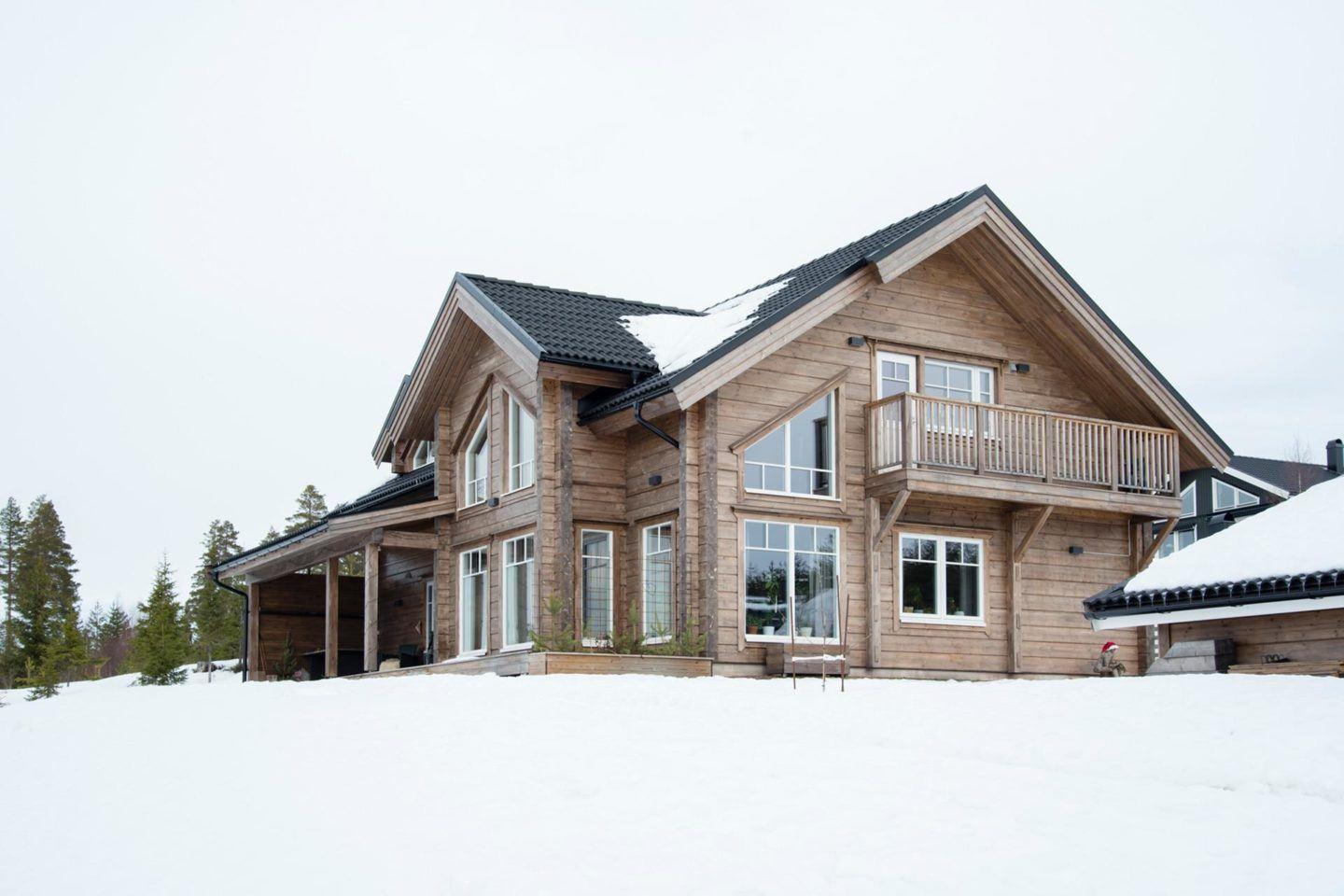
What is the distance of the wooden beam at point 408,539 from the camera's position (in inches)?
987

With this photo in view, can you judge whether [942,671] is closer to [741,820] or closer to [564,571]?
[564,571]

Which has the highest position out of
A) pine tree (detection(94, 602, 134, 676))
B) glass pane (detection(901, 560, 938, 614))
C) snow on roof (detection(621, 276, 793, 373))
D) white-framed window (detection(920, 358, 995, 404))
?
snow on roof (detection(621, 276, 793, 373))

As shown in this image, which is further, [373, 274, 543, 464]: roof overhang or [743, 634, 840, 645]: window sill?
[373, 274, 543, 464]: roof overhang

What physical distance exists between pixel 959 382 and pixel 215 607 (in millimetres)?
32482

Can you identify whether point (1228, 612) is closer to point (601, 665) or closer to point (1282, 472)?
point (601, 665)

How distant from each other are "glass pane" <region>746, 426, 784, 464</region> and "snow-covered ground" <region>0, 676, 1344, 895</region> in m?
5.07

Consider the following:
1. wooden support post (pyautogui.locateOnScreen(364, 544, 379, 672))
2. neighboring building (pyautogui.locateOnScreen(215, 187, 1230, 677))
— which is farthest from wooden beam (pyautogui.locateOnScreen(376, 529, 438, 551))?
wooden support post (pyautogui.locateOnScreen(364, 544, 379, 672))

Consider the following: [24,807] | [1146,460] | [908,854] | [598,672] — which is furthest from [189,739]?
[1146,460]

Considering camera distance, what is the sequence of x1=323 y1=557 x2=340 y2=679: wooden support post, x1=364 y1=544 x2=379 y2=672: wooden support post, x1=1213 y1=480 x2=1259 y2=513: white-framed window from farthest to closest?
1. x1=1213 y1=480 x2=1259 y2=513: white-framed window
2. x1=323 y1=557 x2=340 y2=679: wooden support post
3. x1=364 y1=544 x2=379 y2=672: wooden support post

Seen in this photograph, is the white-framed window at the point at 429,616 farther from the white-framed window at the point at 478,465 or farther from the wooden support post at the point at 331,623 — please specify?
the white-framed window at the point at 478,465

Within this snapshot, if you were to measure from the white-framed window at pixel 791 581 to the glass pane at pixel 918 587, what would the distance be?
Result: 1237 mm

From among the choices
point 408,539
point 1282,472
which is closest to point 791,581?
point 408,539

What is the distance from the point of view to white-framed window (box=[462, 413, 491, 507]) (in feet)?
81.4

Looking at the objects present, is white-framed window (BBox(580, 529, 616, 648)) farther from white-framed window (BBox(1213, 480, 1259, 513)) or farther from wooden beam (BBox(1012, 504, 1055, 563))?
white-framed window (BBox(1213, 480, 1259, 513))
